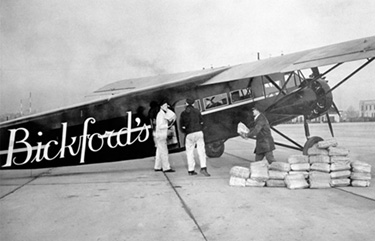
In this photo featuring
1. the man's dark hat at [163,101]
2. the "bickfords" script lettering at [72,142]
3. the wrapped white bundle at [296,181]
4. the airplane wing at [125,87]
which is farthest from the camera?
the man's dark hat at [163,101]

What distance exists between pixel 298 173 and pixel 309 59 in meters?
2.77

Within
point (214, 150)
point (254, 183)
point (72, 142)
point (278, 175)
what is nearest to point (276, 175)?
point (278, 175)

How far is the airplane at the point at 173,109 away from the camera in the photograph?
689 centimetres

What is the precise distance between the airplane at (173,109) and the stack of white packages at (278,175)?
2.17m

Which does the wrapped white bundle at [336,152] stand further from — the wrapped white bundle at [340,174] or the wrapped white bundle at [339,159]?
the wrapped white bundle at [340,174]

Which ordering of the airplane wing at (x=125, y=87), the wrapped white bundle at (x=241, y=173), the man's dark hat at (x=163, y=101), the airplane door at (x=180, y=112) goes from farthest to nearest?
the airplane door at (x=180, y=112) < the man's dark hat at (x=163, y=101) < the airplane wing at (x=125, y=87) < the wrapped white bundle at (x=241, y=173)

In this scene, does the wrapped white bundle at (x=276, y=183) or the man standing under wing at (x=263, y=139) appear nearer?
the wrapped white bundle at (x=276, y=183)

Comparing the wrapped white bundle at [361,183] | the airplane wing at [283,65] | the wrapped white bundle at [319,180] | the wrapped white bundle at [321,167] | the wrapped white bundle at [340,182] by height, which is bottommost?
the wrapped white bundle at [361,183]

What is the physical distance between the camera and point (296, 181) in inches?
229

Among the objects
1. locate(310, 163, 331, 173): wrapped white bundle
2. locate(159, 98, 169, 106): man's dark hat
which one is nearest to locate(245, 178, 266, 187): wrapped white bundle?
locate(310, 163, 331, 173): wrapped white bundle

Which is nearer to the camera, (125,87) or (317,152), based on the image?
(317,152)

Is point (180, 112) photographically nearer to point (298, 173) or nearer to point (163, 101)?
point (163, 101)

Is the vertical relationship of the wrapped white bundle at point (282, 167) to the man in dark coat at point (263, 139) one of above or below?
below

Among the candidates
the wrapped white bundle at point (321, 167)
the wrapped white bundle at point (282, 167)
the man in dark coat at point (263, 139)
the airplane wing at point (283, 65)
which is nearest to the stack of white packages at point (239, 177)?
the wrapped white bundle at point (282, 167)
